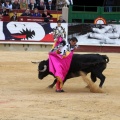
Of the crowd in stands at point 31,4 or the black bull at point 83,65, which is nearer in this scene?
the black bull at point 83,65

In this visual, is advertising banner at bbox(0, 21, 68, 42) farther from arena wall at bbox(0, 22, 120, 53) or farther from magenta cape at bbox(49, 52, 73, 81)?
magenta cape at bbox(49, 52, 73, 81)

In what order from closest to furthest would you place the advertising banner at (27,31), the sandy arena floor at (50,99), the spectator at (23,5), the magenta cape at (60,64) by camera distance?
the sandy arena floor at (50,99) < the magenta cape at (60,64) < the advertising banner at (27,31) < the spectator at (23,5)

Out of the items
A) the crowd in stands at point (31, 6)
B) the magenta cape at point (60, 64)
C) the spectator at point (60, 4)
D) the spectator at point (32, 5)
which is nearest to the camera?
the magenta cape at point (60, 64)

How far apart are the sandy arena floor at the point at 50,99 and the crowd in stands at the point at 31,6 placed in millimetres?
7809

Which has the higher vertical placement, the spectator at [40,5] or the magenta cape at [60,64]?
the spectator at [40,5]

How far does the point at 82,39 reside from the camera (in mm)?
19891

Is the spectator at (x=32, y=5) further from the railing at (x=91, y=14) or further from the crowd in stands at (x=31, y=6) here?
the railing at (x=91, y=14)

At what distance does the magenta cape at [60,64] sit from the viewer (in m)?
9.47

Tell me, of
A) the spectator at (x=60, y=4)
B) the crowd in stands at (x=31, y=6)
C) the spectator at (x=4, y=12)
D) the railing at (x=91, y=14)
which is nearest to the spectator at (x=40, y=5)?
the crowd in stands at (x=31, y=6)

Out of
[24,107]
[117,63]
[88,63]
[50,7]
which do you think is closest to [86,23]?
[50,7]

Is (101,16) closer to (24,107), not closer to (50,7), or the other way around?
(50,7)

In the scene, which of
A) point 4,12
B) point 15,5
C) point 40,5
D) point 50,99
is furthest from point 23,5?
point 50,99

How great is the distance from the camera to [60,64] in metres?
9.51

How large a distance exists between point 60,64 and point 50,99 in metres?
1.07
